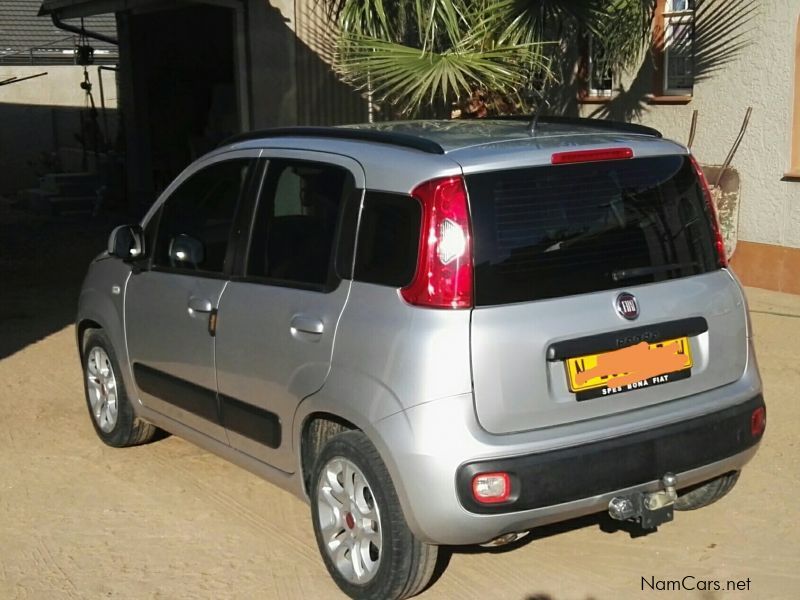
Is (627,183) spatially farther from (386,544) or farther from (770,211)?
(770,211)

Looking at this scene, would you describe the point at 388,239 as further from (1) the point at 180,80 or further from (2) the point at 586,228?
(1) the point at 180,80

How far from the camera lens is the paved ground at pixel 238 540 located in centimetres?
463

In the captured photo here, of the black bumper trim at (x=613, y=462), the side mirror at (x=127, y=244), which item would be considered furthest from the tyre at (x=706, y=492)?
the side mirror at (x=127, y=244)

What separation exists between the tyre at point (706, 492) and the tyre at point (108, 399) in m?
2.96

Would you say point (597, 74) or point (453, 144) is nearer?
point (453, 144)

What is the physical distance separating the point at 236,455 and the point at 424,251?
1.67 metres

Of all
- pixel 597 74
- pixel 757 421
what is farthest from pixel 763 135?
pixel 757 421

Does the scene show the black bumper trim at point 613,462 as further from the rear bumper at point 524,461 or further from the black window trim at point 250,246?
the black window trim at point 250,246

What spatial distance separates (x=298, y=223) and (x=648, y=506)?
71.8 inches

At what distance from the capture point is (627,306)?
416 centimetres

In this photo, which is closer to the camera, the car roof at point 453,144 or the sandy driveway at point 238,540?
the car roof at point 453,144

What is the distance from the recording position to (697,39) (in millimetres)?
10578

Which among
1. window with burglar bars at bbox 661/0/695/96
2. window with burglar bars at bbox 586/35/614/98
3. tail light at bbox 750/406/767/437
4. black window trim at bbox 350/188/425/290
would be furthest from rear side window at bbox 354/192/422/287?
window with burglar bars at bbox 586/35/614/98

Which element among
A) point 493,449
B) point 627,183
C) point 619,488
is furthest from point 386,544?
point 627,183
